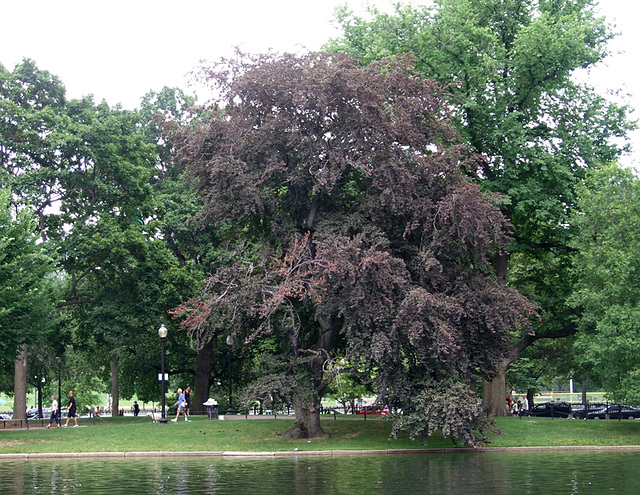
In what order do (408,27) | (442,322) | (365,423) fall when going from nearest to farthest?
(442,322), (365,423), (408,27)

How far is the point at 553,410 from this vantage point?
50156mm

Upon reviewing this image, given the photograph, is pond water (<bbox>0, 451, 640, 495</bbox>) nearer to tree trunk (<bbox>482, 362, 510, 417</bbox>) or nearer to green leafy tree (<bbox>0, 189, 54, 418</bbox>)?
green leafy tree (<bbox>0, 189, 54, 418</bbox>)

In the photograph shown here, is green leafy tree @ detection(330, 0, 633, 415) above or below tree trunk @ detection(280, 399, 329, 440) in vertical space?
above

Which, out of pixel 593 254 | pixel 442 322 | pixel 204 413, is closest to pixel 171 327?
pixel 204 413

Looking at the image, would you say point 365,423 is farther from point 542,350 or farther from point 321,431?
point 542,350

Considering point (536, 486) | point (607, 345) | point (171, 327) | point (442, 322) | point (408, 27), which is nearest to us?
point (536, 486)

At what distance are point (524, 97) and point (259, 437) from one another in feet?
67.5

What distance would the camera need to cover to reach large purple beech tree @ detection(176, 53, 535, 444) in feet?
91.0

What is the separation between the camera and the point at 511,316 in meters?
28.4

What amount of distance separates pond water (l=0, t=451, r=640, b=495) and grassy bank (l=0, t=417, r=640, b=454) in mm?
2590

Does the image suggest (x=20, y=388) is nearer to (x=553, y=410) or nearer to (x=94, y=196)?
(x=94, y=196)

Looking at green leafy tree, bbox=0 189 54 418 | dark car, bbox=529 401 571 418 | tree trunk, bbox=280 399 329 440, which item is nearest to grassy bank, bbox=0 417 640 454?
tree trunk, bbox=280 399 329 440

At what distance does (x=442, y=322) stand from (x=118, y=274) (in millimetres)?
19793

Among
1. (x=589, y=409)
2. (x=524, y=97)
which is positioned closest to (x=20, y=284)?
(x=524, y=97)
